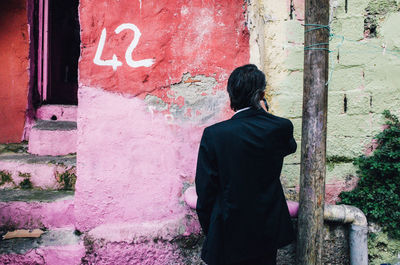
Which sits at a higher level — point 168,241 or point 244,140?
point 244,140

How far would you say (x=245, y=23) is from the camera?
8.00 ft

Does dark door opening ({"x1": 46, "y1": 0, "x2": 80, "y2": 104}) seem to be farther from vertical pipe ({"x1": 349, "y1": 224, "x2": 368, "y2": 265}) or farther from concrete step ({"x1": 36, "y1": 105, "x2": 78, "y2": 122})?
vertical pipe ({"x1": 349, "y1": 224, "x2": 368, "y2": 265})

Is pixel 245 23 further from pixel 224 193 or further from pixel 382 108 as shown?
pixel 224 193

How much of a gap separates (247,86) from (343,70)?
126cm

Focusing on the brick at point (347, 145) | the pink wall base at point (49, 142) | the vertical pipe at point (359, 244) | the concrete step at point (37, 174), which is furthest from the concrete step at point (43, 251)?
the brick at point (347, 145)

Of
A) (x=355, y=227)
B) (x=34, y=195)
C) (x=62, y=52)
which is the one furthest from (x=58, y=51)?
(x=355, y=227)

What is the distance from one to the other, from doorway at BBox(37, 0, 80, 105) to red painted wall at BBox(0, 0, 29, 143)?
27 cm

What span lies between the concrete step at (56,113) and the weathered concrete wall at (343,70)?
274 centimetres

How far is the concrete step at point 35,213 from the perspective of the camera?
97.3 inches

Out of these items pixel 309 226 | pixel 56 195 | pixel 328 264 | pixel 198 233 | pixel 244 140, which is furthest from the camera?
pixel 56 195

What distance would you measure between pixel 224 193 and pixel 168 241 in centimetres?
107

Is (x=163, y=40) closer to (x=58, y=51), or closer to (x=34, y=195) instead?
(x=34, y=195)

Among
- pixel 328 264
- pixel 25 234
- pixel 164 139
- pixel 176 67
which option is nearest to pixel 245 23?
pixel 176 67

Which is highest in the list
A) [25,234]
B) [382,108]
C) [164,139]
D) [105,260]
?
[382,108]
